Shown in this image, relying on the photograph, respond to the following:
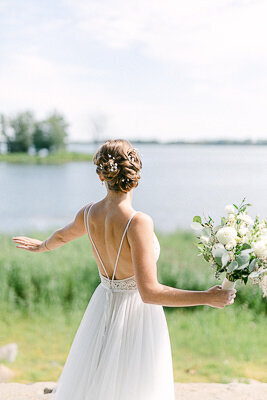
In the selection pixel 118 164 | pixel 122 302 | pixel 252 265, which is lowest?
pixel 122 302

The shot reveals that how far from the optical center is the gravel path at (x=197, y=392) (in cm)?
312

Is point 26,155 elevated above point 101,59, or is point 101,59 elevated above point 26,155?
point 101,59

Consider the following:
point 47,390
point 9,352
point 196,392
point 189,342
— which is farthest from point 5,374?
point 189,342

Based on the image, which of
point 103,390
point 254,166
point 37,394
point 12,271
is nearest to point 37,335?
point 12,271

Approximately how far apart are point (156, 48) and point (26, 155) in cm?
2219

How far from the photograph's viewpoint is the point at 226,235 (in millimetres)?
1882

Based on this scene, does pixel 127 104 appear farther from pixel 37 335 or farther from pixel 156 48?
pixel 37 335

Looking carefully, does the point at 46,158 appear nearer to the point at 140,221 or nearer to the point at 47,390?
the point at 47,390

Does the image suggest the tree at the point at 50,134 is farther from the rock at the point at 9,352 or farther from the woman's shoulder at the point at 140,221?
the woman's shoulder at the point at 140,221

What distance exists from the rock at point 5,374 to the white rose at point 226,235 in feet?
10.3

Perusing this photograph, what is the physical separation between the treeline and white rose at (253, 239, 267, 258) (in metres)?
27.3

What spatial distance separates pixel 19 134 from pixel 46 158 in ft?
19.4

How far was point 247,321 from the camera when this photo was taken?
19.5 ft

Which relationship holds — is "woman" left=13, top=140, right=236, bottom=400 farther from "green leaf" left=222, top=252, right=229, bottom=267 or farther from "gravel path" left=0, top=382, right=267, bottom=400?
"gravel path" left=0, top=382, right=267, bottom=400
